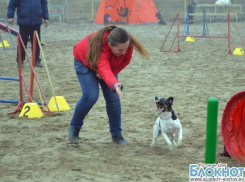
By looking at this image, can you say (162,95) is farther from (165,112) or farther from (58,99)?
(165,112)

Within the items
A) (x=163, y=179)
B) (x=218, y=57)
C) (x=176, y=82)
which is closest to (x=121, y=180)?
(x=163, y=179)

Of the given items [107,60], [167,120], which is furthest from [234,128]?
[107,60]

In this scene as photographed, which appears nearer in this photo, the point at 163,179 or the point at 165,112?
the point at 163,179

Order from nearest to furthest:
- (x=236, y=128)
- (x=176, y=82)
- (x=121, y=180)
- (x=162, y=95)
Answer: (x=121, y=180) < (x=236, y=128) < (x=162, y=95) < (x=176, y=82)

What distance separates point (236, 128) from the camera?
561 centimetres

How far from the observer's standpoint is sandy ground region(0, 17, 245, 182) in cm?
503

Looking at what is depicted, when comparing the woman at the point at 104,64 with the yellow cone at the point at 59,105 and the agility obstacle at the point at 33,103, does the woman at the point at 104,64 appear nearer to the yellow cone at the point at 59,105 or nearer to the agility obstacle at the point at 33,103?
the agility obstacle at the point at 33,103

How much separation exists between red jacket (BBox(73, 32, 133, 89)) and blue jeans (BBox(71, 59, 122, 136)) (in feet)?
0.36

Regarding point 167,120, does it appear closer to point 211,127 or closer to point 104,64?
point 104,64

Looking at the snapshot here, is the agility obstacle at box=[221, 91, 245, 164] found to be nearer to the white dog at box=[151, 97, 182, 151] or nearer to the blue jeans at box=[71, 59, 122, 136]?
the white dog at box=[151, 97, 182, 151]

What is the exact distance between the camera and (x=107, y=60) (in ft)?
17.9

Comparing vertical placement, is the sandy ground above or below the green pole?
below

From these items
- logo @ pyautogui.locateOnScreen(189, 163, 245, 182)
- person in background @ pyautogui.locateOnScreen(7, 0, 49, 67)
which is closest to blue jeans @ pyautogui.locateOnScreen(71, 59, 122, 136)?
logo @ pyautogui.locateOnScreen(189, 163, 245, 182)

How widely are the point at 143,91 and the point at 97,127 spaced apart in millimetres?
2553
